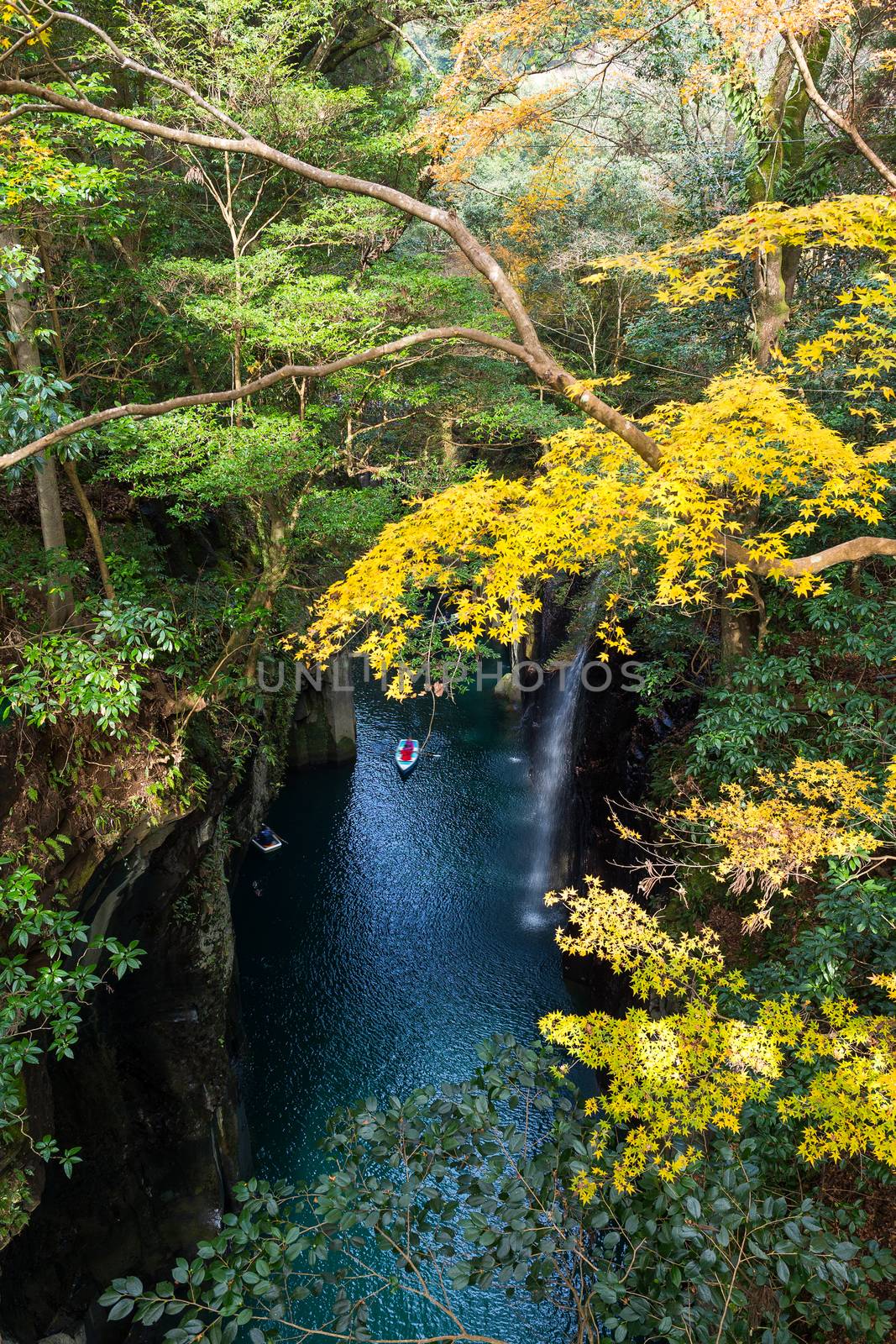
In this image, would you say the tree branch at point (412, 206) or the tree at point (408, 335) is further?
the tree branch at point (412, 206)

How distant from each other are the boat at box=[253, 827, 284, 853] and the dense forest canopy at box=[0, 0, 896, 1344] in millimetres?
5188

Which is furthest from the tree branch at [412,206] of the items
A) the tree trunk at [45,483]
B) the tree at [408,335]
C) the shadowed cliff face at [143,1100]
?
the shadowed cliff face at [143,1100]

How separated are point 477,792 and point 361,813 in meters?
2.91

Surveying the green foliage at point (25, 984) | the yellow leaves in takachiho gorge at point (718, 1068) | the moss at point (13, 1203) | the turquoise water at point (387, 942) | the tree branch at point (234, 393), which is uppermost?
the tree branch at point (234, 393)

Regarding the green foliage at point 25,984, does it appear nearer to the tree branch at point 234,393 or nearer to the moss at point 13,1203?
the moss at point 13,1203

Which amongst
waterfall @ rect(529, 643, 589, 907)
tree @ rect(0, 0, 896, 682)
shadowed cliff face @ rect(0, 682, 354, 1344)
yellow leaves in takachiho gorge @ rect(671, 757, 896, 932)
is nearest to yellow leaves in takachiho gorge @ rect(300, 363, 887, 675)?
tree @ rect(0, 0, 896, 682)

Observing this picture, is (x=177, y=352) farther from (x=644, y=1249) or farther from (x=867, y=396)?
(x=644, y=1249)

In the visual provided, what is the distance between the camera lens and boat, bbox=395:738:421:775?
1870 cm

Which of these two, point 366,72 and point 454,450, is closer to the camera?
point 366,72

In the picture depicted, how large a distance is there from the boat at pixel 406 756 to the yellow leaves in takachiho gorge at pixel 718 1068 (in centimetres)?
1227

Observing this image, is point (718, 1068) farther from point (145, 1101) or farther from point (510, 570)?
point (145, 1101)

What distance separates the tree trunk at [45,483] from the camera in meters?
6.72

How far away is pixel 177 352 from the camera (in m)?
10.6

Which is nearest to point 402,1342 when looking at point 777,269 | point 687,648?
point 687,648
